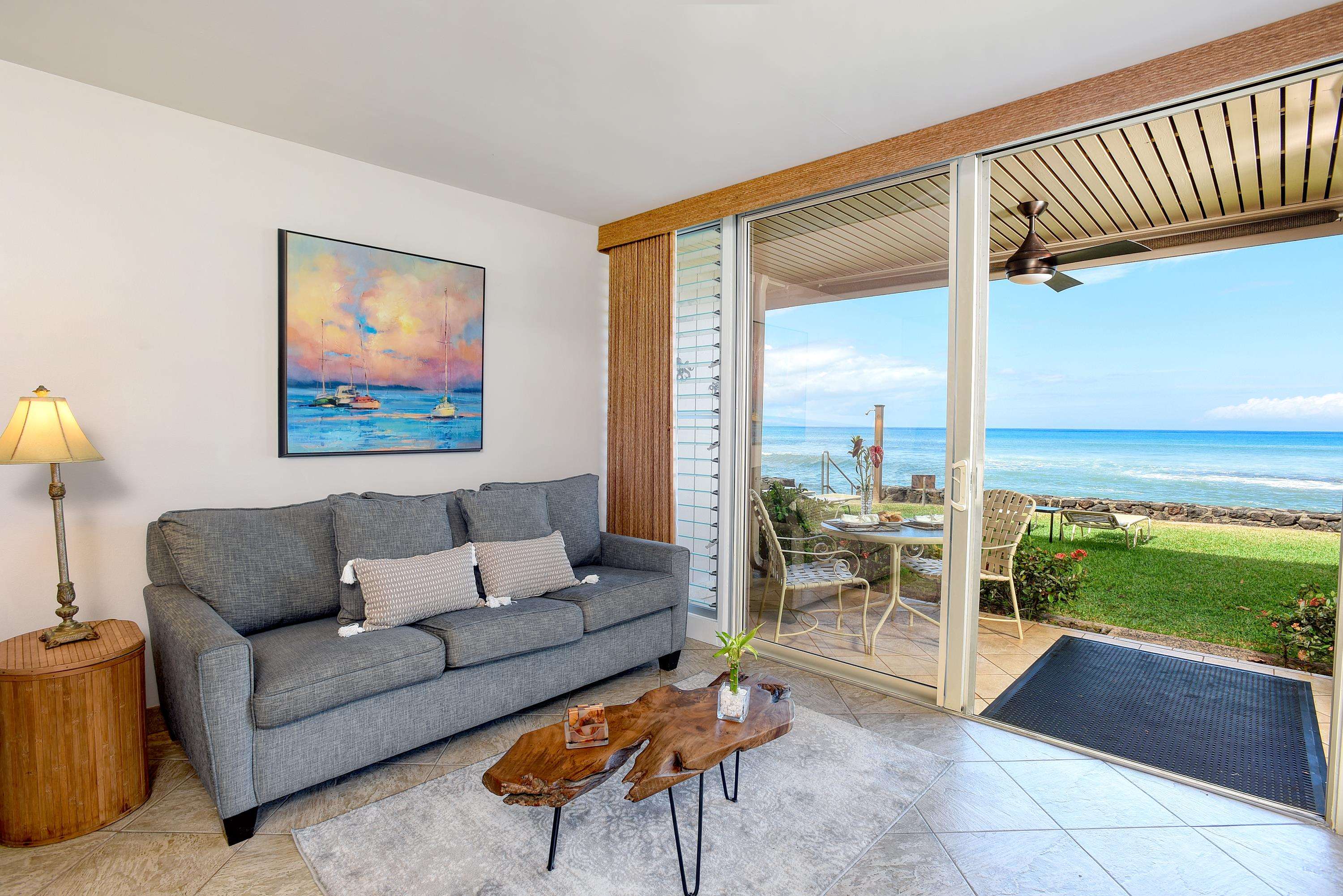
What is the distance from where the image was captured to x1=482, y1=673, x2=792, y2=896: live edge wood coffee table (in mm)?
1654

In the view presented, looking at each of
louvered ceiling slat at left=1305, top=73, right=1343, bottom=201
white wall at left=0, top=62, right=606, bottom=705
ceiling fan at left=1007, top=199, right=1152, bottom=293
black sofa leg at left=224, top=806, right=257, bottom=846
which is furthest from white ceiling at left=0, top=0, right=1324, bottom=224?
black sofa leg at left=224, top=806, right=257, bottom=846

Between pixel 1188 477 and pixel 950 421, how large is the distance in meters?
5.19

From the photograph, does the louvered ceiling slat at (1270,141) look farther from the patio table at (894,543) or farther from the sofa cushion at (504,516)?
the sofa cushion at (504,516)

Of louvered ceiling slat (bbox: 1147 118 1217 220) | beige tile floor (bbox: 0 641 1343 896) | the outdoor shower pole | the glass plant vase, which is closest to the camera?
beige tile floor (bbox: 0 641 1343 896)

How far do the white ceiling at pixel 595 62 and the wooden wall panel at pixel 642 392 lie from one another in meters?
1.03

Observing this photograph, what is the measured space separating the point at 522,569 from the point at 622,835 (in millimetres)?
1349

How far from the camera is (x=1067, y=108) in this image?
2496 mm

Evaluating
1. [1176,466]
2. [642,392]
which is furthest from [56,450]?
[1176,466]

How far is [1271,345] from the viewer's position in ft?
16.4

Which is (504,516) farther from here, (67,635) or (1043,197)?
(1043,197)

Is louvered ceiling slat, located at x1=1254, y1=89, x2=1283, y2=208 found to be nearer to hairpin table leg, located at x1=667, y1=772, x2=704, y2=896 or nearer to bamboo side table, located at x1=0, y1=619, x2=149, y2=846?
hairpin table leg, located at x1=667, y1=772, x2=704, y2=896

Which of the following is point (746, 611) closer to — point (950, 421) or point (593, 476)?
point (593, 476)

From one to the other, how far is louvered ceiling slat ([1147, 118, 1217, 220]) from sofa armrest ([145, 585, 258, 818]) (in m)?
3.76

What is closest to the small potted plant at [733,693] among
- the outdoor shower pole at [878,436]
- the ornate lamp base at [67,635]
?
the outdoor shower pole at [878,436]
